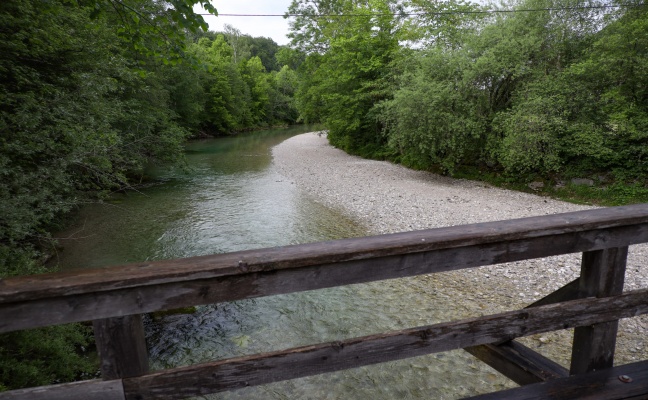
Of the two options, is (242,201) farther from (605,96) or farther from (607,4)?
(607,4)

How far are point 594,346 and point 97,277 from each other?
239 centimetres

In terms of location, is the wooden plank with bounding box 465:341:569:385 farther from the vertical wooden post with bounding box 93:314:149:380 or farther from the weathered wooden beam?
the vertical wooden post with bounding box 93:314:149:380

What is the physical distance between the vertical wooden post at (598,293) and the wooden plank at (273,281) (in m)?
0.09

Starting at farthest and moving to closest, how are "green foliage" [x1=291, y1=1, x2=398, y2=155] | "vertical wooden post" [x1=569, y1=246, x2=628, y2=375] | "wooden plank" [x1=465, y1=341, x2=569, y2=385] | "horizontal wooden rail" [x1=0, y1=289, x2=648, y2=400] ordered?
"green foliage" [x1=291, y1=1, x2=398, y2=155] < "wooden plank" [x1=465, y1=341, x2=569, y2=385] < "vertical wooden post" [x1=569, y1=246, x2=628, y2=375] < "horizontal wooden rail" [x1=0, y1=289, x2=648, y2=400]

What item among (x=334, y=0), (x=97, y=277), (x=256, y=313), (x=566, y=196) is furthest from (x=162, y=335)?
(x=334, y=0)

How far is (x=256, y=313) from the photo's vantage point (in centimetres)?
598

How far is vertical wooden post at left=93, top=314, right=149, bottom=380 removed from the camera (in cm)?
142

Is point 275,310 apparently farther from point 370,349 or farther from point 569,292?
point 569,292

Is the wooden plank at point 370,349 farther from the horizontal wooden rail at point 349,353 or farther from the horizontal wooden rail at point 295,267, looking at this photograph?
the horizontal wooden rail at point 295,267

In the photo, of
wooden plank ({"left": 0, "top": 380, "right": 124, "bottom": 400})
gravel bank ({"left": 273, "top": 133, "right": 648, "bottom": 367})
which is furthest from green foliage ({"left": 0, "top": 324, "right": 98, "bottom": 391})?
gravel bank ({"left": 273, "top": 133, "right": 648, "bottom": 367})

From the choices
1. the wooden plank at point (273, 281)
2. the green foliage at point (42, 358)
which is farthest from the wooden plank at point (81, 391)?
the green foliage at point (42, 358)

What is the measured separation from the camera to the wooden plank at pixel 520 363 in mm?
2295

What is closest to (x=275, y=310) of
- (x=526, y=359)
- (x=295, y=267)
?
(x=526, y=359)

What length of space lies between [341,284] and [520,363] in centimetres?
159
